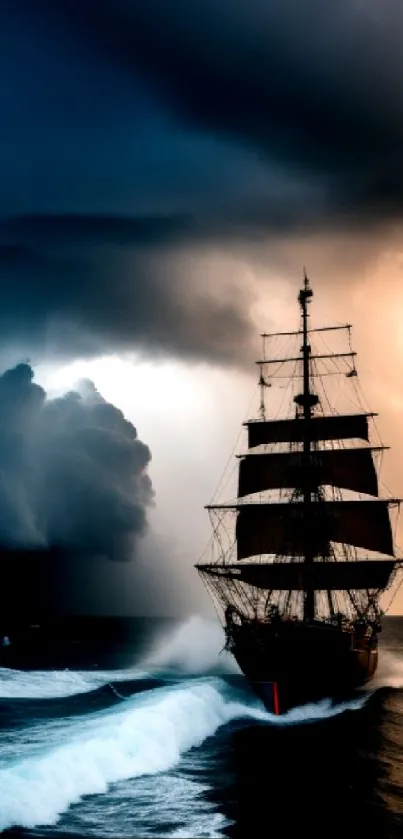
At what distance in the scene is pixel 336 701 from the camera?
51.5 meters

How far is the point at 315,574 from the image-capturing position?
6419 centimetres

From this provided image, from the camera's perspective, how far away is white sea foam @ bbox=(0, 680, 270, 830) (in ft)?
78.7

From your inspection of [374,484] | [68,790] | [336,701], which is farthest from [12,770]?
[374,484]

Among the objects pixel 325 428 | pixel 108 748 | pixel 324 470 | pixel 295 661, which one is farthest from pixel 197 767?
pixel 325 428

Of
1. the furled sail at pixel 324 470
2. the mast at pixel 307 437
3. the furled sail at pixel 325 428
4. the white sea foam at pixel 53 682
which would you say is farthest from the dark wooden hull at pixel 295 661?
the furled sail at pixel 325 428

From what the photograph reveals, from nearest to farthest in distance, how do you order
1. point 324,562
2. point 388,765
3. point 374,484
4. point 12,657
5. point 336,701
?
point 388,765 → point 336,701 → point 324,562 → point 374,484 → point 12,657

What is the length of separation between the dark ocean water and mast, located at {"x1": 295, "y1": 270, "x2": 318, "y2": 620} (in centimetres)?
932

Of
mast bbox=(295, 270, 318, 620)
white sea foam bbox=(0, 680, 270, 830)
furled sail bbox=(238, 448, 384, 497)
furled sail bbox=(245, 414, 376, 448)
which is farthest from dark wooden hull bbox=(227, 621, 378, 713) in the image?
furled sail bbox=(245, 414, 376, 448)

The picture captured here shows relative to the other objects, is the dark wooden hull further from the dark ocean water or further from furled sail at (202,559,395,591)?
furled sail at (202,559,395,591)

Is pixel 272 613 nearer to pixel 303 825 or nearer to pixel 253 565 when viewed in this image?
pixel 253 565

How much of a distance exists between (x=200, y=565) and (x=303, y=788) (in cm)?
3722

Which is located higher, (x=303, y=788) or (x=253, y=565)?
(x=253, y=565)

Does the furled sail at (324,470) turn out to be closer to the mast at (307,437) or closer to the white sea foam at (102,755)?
the mast at (307,437)

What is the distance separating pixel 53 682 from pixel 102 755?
130 feet
